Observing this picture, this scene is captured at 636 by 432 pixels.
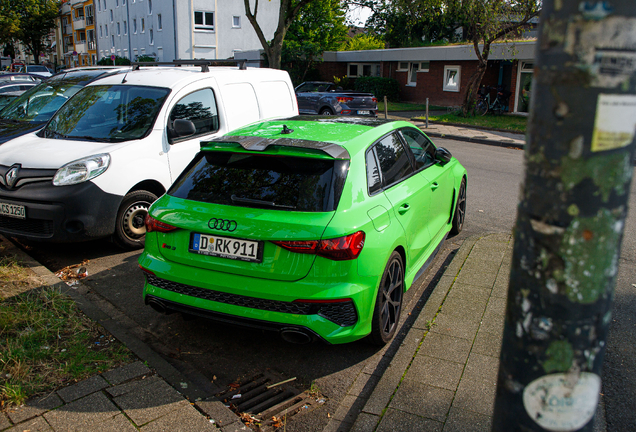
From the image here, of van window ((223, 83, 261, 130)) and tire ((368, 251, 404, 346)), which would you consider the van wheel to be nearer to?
van window ((223, 83, 261, 130))

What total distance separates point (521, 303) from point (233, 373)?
106 inches

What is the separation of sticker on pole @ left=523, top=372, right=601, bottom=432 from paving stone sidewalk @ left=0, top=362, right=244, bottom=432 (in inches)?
78.4

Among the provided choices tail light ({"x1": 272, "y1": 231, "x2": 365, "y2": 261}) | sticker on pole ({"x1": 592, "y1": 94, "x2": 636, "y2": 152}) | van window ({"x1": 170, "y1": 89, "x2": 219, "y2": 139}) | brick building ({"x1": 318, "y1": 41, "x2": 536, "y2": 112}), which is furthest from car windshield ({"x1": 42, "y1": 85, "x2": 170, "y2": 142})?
brick building ({"x1": 318, "y1": 41, "x2": 536, "y2": 112})

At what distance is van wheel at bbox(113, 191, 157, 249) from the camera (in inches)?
232

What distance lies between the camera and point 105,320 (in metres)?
4.32

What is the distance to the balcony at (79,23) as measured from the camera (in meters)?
67.4

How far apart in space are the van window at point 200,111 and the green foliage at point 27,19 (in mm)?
57922

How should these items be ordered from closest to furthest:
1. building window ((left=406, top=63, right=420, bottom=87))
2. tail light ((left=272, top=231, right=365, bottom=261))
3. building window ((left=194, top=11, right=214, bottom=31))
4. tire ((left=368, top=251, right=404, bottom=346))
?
tail light ((left=272, top=231, right=365, bottom=261))
tire ((left=368, top=251, right=404, bottom=346))
building window ((left=406, top=63, right=420, bottom=87))
building window ((left=194, top=11, right=214, bottom=31))

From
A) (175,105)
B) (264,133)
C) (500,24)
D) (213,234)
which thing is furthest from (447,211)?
(500,24)

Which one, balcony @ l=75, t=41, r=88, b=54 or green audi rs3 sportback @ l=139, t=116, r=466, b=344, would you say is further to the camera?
balcony @ l=75, t=41, r=88, b=54

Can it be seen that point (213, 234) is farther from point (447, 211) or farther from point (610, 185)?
point (447, 211)

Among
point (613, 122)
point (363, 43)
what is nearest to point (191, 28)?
point (363, 43)

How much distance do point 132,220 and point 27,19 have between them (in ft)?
225

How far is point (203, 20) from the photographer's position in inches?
1746
